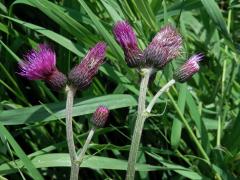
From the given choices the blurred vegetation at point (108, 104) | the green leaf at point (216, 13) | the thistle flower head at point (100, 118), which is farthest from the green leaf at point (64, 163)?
the green leaf at point (216, 13)

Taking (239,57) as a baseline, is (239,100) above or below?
below

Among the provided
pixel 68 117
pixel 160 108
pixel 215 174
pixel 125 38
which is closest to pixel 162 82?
pixel 160 108

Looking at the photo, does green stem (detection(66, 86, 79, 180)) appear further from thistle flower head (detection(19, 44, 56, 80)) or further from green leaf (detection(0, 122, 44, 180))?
green leaf (detection(0, 122, 44, 180))

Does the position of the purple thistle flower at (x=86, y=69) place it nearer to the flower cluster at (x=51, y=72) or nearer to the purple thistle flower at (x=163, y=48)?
the flower cluster at (x=51, y=72)

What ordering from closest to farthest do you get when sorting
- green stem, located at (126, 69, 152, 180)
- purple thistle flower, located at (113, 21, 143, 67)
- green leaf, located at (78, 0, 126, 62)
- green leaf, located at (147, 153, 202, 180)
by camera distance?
1. green stem, located at (126, 69, 152, 180)
2. purple thistle flower, located at (113, 21, 143, 67)
3. green leaf, located at (78, 0, 126, 62)
4. green leaf, located at (147, 153, 202, 180)

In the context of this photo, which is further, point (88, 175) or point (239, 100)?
point (239, 100)

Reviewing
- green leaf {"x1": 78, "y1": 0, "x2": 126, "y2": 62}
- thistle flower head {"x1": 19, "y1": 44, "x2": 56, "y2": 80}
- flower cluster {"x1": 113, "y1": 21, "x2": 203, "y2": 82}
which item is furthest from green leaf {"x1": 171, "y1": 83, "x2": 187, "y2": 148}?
thistle flower head {"x1": 19, "y1": 44, "x2": 56, "y2": 80}

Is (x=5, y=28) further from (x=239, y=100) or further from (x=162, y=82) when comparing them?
(x=239, y=100)

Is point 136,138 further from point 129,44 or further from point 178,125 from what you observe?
point 178,125
